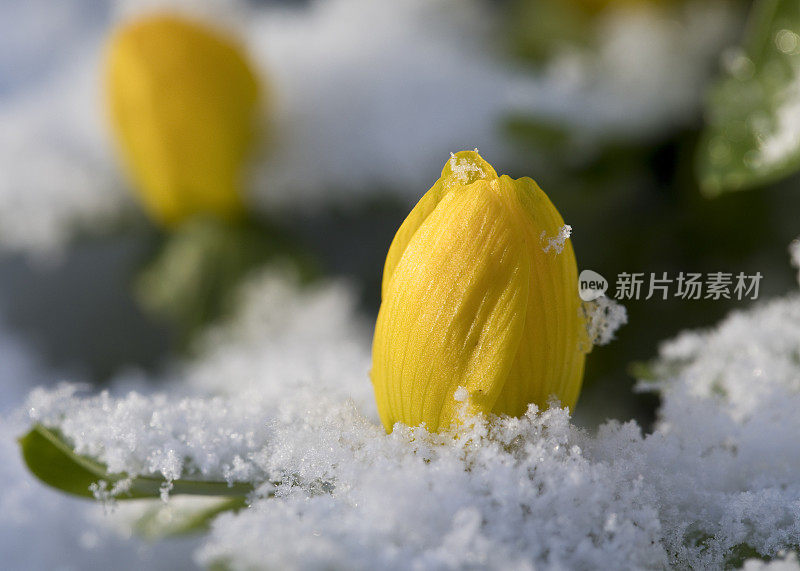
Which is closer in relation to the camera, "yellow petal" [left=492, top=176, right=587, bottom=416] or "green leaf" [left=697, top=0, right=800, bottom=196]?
"yellow petal" [left=492, top=176, right=587, bottom=416]

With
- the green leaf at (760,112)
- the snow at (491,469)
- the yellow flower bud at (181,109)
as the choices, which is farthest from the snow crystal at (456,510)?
the yellow flower bud at (181,109)

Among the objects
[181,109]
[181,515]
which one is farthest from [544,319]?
[181,109]

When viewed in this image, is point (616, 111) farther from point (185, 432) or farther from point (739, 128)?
point (185, 432)

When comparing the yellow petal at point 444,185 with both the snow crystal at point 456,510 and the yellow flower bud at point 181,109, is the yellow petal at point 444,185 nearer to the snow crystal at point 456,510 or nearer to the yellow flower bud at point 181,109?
the snow crystal at point 456,510

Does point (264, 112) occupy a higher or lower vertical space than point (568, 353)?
higher

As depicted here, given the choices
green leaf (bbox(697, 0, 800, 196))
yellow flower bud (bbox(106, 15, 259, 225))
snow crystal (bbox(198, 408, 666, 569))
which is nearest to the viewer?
snow crystal (bbox(198, 408, 666, 569))

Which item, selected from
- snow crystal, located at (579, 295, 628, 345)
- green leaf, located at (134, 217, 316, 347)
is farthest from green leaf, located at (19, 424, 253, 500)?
green leaf, located at (134, 217, 316, 347)

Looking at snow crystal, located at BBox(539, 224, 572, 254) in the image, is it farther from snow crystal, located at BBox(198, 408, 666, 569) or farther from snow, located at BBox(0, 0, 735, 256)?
snow, located at BBox(0, 0, 735, 256)

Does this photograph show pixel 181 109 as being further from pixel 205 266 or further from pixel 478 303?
pixel 478 303

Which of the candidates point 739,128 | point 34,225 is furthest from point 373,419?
point 34,225
